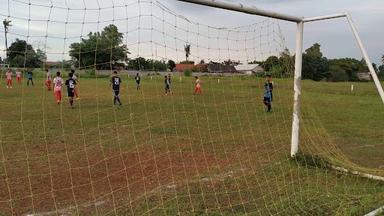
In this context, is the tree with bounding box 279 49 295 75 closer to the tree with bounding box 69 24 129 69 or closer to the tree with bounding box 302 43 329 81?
the tree with bounding box 69 24 129 69

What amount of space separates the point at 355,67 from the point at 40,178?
55.7 m

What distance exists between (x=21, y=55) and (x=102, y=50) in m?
1.21

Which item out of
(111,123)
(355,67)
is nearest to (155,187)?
(111,123)

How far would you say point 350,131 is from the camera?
13125mm

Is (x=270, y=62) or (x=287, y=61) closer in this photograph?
(x=270, y=62)

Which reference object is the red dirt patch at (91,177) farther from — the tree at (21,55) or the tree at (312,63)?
the tree at (312,63)

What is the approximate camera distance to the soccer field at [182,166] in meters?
5.75

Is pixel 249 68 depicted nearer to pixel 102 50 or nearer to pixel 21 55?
pixel 102 50

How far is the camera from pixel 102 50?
5684 mm

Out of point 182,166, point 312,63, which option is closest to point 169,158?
point 182,166

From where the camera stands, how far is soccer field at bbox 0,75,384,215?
5.75 meters

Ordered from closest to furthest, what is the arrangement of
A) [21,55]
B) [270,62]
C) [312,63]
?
[21,55] < [270,62] < [312,63]

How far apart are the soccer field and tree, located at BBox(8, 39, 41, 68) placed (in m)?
1.85

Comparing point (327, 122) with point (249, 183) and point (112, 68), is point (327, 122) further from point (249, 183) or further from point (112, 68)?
point (112, 68)
